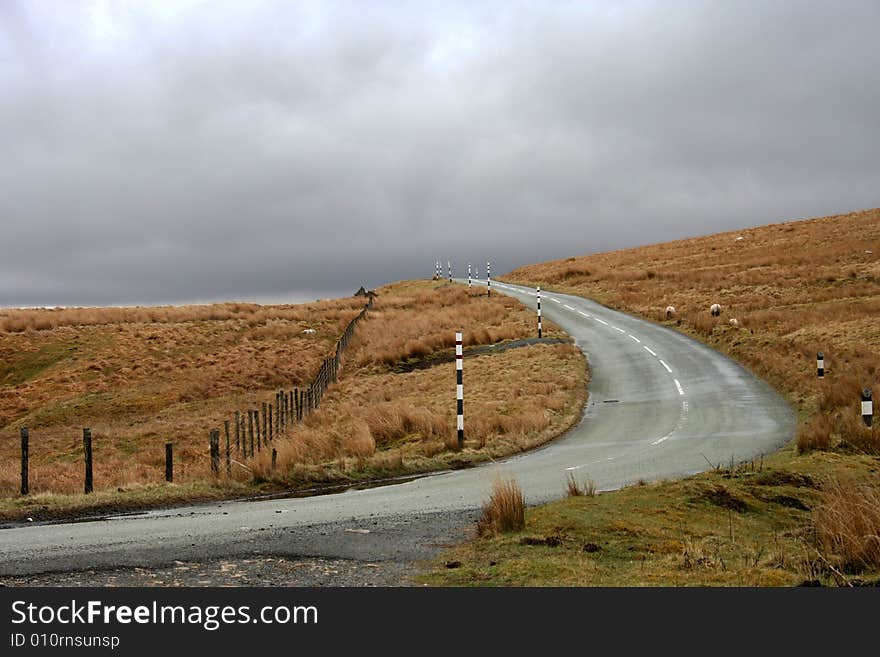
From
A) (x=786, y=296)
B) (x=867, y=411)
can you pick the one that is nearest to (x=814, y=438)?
(x=867, y=411)

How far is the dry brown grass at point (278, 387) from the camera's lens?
16047 millimetres

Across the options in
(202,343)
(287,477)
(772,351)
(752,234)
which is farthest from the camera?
(752,234)

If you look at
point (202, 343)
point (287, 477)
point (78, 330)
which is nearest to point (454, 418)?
point (287, 477)

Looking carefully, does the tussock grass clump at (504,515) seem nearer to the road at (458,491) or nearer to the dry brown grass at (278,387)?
the road at (458,491)

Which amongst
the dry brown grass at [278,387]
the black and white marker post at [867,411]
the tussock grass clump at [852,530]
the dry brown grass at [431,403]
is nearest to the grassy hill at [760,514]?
the tussock grass clump at [852,530]

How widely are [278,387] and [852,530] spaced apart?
31162mm

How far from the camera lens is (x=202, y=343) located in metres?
48.1

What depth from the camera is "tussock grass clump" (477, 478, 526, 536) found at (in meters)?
8.54

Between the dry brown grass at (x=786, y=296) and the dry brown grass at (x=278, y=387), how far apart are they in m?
5.56

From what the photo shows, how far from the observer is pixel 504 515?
860cm

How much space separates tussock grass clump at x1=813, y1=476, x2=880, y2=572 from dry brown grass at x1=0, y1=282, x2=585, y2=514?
789 centimetres

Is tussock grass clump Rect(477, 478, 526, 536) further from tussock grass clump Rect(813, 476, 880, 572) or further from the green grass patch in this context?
tussock grass clump Rect(813, 476, 880, 572)
